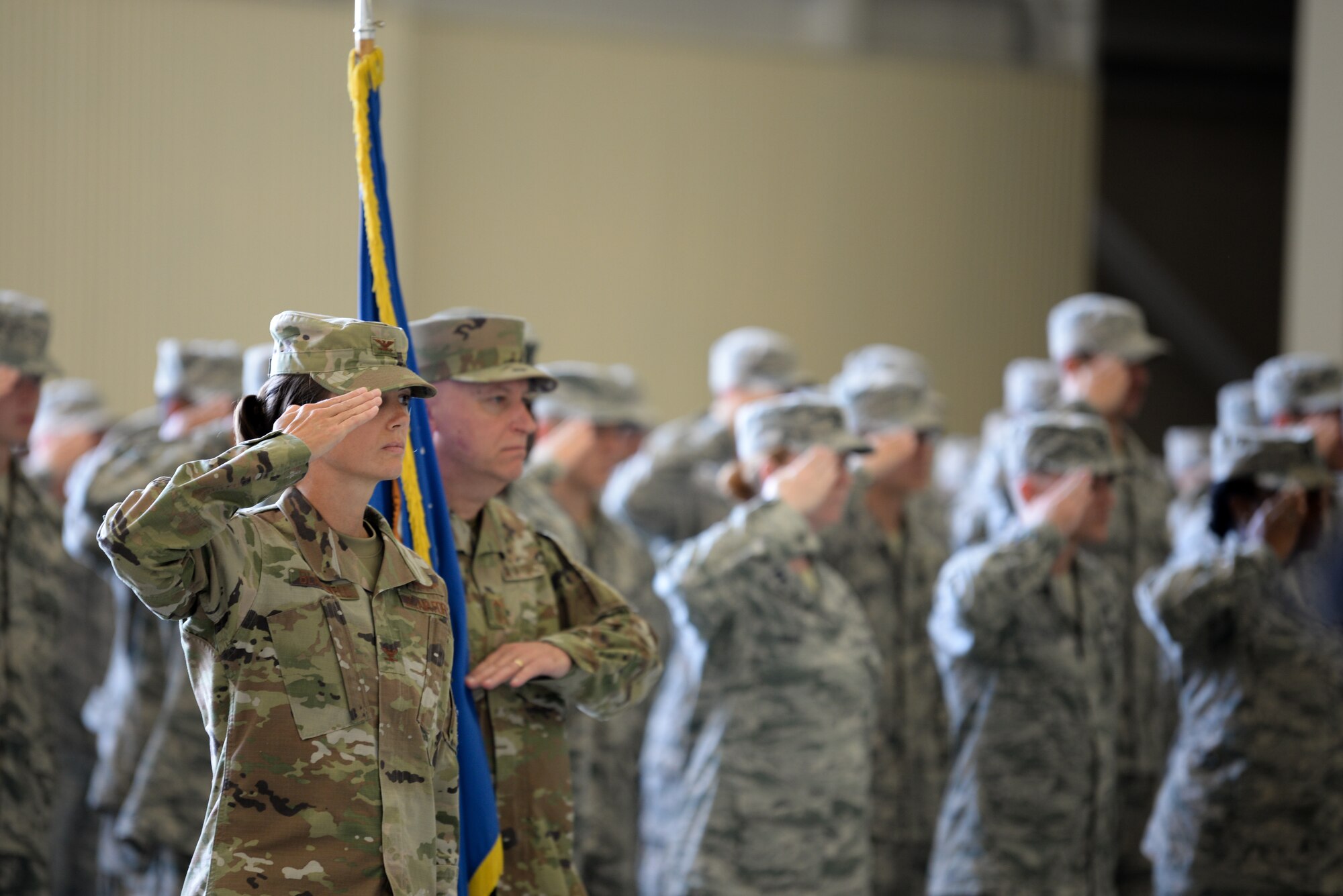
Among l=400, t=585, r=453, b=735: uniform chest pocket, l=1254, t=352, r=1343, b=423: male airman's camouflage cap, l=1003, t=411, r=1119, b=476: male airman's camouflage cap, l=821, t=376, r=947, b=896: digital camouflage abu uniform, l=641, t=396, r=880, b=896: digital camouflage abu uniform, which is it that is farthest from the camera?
l=1254, t=352, r=1343, b=423: male airman's camouflage cap

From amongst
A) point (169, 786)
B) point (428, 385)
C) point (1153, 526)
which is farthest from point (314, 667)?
point (1153, 526)

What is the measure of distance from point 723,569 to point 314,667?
1407 millimetres

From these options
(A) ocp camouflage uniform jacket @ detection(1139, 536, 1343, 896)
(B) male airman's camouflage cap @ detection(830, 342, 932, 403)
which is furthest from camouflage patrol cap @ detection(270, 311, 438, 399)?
(B) male airman's camouflage cap @ detection(830, 342, 932, 403)

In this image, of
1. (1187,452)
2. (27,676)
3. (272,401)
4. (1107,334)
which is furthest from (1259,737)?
(27,676)

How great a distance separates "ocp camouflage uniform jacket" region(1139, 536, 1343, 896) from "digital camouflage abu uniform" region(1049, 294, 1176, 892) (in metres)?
0.82

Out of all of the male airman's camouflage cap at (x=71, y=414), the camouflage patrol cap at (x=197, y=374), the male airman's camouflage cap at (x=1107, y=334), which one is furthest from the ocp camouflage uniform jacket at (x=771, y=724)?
the male airman's camouflage cap at (x=71, y=414)

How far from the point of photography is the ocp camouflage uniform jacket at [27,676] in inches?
136

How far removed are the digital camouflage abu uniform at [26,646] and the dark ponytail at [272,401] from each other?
5.45 ft

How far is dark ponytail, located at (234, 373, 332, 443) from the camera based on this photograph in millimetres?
2105

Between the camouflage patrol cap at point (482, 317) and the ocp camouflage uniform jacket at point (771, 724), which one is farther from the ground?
the camouflage patrol cap at point (482, 317)

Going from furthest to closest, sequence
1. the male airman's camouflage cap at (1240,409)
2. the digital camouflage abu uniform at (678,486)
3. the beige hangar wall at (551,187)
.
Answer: the beige hangar wall at (551,187), the male airman's camouflage cap at (1240,409), the digital camouflage abu uniform at (678,486)

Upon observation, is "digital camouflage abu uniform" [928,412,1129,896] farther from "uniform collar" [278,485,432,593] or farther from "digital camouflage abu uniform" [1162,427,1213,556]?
"uniform collar" [278,485,432,593]

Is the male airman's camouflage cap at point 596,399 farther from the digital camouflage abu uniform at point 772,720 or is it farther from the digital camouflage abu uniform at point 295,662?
the digital camouflage abu uniform at point 295,662

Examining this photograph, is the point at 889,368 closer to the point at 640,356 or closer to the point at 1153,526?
the point at 1153,526
